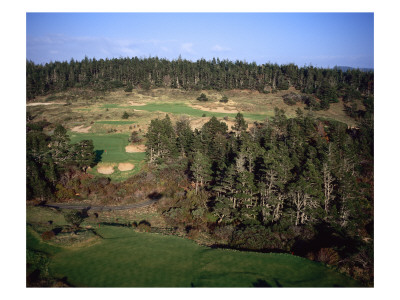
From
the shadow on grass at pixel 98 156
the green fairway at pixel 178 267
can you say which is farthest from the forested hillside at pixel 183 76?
the green fairway at pixel 178 267

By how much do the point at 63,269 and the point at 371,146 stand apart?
172ft

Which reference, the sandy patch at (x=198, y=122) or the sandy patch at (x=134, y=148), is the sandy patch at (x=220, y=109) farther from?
the sandy patch at (x=134, y=148)

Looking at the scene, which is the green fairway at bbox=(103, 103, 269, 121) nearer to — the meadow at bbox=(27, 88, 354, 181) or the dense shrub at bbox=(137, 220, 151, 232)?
the meadow at bbox=(27, 88, 354, 181)

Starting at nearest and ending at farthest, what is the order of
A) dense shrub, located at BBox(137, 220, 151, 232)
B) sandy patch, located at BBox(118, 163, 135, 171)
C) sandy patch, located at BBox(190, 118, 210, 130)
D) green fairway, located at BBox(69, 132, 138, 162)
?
dense shrub, located at BBox(137, 220, 151, 232), sandy patch, located at BBox(118, 163, 135, 171), green fairway, located at BBox(69, 132, 138, 162), sandy patch, located at BBox(190, 118, 210, 130)

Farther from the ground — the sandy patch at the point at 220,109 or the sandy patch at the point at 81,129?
the sandy patch at the point at 220,109

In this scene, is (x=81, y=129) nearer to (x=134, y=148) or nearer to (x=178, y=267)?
(x=134, y=148)

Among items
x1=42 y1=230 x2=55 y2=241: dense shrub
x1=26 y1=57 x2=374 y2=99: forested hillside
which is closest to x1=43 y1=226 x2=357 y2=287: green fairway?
x1=42 y1=230 x2=55 y2=241: dense shrub

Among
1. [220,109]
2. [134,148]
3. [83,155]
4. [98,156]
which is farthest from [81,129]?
[220,109]

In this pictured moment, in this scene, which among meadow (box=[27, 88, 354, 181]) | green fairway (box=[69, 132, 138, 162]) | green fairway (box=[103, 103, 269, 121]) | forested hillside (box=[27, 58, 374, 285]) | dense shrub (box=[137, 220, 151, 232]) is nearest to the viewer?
forested hillside (box=[27, 58, 374, 285])

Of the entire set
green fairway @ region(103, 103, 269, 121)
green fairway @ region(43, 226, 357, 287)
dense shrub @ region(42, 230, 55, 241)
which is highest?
green fairway @ region(103, 103, 269, 121)

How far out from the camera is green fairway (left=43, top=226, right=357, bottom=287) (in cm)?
1973

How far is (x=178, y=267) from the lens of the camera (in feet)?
73.0

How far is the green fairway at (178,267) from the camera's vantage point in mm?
19734

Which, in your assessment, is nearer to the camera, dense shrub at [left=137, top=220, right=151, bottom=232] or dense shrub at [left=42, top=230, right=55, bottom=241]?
dense shrub at [left=42, top=230, right=55, bottom=241]
